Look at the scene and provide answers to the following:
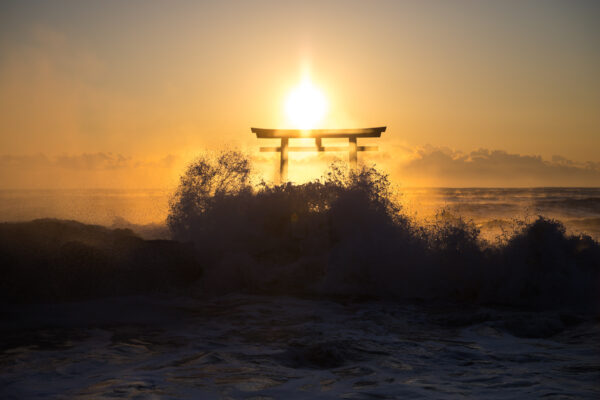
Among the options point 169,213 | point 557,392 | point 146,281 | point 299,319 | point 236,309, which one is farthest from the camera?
point 169,213

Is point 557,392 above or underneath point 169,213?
underneath

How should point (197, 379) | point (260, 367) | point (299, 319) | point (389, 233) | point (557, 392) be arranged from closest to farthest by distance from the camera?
point (557, 392), point (197, 379), point (260, 367), point (299, 319), point (389, 233)

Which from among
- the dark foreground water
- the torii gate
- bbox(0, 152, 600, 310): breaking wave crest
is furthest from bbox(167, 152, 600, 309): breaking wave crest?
the torii gate

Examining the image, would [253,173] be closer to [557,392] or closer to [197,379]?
[197,379]

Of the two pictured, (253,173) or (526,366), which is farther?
(253,173)

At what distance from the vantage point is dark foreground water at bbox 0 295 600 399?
3324mm

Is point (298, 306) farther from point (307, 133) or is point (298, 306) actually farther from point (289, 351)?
point (307, 133)

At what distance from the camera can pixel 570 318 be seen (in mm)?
5820

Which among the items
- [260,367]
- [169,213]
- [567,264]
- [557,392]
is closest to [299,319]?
[260,367]

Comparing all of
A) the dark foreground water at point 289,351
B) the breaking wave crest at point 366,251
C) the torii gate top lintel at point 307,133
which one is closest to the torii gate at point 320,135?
the torii gate top lintel at point 307,133

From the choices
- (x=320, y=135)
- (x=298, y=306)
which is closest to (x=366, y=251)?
(x=298, y=306)

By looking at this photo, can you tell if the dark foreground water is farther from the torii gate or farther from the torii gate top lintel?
the torii gate top lintel

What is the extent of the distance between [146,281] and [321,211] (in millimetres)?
3862

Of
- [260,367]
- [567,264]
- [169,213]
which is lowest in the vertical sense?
[260,367]
